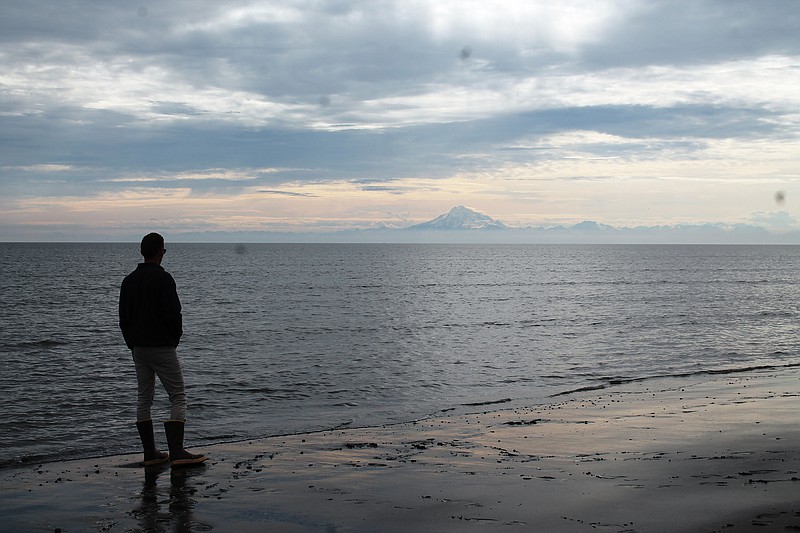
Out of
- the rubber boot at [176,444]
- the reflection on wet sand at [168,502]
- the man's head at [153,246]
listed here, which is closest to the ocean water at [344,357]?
the rubber boot at [176,444]

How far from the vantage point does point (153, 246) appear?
852 cm

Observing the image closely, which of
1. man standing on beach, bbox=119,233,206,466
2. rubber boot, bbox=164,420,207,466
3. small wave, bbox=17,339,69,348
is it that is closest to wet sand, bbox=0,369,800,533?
rubber boot, bbox=164,420,207,466

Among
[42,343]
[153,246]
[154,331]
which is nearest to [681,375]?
[154,331]

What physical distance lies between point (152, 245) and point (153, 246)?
0.02 m

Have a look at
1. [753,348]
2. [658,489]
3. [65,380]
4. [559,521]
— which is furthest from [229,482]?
[753,348]

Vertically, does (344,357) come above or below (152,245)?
below

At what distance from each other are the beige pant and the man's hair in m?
1.15

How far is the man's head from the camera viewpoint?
27.9 feet

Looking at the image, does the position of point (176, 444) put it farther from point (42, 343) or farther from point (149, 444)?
point (42, 343)

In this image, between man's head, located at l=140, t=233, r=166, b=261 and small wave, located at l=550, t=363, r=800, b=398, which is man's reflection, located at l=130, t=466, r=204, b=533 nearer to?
man's head, located at l=140, t=233, r=166, b=261

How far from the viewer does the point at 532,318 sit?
35.0 meters

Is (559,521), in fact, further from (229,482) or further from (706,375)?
(706,375)

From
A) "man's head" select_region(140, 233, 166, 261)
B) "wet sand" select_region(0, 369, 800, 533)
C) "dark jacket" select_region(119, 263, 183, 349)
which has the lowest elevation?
"wet sand" select_region(0, 369, 800, 533)

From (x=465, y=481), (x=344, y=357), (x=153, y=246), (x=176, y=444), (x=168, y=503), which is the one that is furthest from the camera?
(x=344, y=357)
